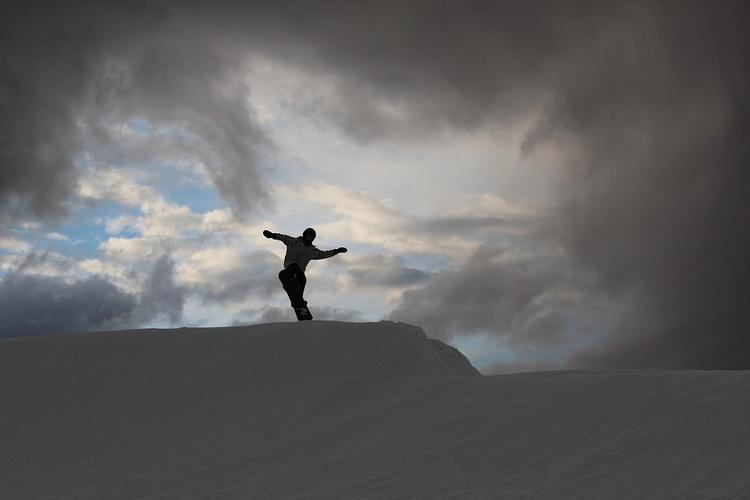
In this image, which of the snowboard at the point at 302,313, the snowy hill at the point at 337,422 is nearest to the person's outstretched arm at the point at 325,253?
the snowboard at the point at 302,313

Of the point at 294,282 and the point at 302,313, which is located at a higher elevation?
the point at 294,282

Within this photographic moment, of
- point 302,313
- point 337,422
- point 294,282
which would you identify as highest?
point 294,282

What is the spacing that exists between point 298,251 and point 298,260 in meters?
0.17

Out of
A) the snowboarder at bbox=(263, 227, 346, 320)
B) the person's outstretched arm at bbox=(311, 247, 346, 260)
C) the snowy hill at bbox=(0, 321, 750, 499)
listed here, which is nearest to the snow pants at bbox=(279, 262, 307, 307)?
the snowboarder at bbox=(263, 227, 346, 320)

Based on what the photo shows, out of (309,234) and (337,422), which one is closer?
(337,422)

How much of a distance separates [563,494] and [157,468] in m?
4.73

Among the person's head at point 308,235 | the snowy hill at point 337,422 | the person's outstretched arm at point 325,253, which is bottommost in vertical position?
the snowy hill at point 337,422

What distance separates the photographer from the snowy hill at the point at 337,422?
228 inches

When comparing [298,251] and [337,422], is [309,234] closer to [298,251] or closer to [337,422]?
[298,251]

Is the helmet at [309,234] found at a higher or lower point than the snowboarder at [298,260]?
higher

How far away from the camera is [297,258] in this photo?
12.7 m

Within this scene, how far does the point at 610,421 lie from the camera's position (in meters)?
6.68

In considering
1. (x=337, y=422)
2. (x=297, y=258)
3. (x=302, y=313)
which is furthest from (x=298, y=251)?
(x=337, y=422)

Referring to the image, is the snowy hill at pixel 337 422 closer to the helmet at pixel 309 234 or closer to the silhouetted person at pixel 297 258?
the silhouetted person at pixel 297 258
